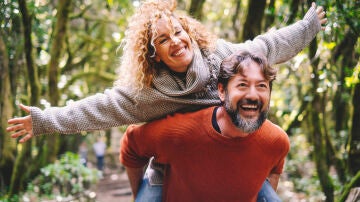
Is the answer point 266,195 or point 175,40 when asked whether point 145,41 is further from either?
point 266,195

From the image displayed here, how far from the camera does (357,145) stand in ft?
15.1

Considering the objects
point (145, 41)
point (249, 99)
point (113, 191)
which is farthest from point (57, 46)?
point (113, 191)

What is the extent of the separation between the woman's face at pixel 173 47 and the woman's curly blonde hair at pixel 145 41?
0.15 ft

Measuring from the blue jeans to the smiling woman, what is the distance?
0.58m

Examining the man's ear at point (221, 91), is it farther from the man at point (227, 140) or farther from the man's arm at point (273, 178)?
the man's arm at point (273, 178)

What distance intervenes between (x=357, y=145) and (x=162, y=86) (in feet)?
9.66

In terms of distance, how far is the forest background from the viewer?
441 cm

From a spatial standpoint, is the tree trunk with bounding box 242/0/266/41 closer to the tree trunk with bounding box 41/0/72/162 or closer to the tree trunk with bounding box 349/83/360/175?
the tree trunk with bounding box 349/83/360/175

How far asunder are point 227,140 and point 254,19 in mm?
2926

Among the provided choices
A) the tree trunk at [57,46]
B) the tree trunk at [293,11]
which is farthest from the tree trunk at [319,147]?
the tree trunk at [57,46]

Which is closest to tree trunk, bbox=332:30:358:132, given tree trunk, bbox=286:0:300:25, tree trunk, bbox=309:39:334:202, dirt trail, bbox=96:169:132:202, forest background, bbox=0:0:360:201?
forest background, bbox=0:0:360:201

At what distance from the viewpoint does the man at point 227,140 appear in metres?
2.35

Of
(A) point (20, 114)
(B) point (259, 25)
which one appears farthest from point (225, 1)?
(A) point (20, 114)

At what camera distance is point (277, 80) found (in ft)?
23.0
